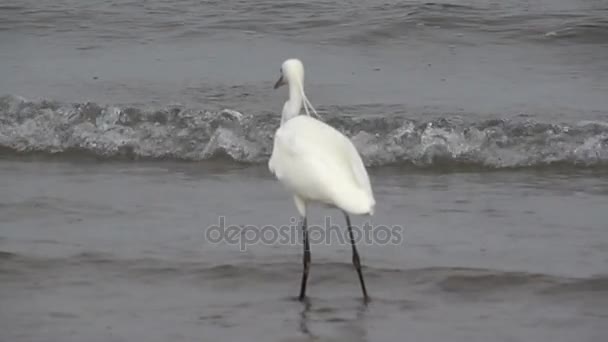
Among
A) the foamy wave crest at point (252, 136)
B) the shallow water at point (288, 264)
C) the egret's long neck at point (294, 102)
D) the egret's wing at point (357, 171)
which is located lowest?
the foamy wave crest at point (252, 136)

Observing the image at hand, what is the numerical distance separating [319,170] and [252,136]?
3992 millimetres

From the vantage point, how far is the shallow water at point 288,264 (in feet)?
18.3

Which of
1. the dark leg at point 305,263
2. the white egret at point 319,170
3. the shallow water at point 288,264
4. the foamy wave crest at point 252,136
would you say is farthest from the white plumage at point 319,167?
the foamy wave crest at point 252,136

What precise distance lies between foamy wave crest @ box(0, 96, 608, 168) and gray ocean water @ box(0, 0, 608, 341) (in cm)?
2

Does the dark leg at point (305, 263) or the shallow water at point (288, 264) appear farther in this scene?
the dark leg at point (305, 263)

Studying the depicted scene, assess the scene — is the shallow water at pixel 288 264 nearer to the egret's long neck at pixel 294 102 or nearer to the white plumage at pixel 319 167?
the white plumage at pixel 319 167

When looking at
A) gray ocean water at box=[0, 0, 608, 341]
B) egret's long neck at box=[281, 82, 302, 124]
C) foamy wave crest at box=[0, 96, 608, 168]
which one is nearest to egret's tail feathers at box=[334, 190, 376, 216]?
gray ocean water at box=[0, 0, 608, 341]

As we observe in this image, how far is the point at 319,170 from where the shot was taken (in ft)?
19.5

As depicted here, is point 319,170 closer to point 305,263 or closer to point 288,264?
point 305,263

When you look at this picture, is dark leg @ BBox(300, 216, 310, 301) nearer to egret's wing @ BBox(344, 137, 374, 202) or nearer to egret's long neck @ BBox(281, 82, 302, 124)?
egret's wing @ BBox(344, 137, 374, 202)

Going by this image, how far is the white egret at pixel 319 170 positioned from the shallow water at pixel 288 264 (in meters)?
0.36

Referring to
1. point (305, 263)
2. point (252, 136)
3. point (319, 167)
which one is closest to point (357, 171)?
point (319, 167)

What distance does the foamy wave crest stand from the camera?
9.30m

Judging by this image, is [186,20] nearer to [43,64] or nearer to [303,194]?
[43,64]
